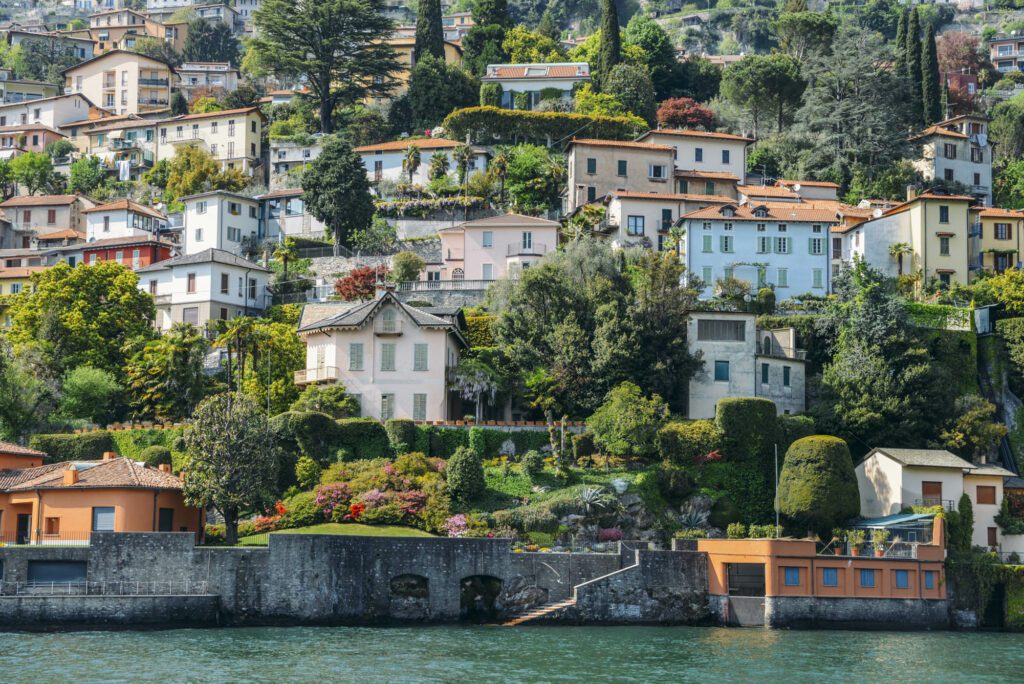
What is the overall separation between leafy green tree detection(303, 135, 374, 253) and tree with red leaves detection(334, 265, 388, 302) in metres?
9.02

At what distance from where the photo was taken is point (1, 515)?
202 ft

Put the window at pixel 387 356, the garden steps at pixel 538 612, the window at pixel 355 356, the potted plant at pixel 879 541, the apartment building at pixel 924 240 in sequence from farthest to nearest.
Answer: the apartment building at pixel 924 240
the window at pixel 355 356
the window at pixel 387 356
the potted plant at pixel 879 541
the garden steps at pixel 538 612

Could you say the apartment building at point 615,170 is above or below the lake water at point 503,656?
above

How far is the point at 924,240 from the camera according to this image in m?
87.1

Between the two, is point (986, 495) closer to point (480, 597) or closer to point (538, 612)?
point (538, 612)

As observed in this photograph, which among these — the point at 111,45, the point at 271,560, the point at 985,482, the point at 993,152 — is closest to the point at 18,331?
the point at 271,560

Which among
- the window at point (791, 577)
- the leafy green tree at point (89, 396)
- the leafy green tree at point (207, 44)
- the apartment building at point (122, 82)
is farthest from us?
the leafy green tree at point (207, 44)

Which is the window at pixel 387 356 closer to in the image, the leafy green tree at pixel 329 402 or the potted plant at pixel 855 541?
the leafy green tree at pixel 329 402

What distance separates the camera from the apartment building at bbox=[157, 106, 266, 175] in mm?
120250

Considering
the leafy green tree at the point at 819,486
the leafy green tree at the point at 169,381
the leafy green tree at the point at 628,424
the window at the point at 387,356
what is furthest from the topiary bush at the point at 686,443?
the leafy green tree at the point at 169,381

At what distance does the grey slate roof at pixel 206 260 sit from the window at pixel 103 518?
101 feet

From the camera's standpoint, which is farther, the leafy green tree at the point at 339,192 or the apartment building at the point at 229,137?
the apartment building at the point at 229,137

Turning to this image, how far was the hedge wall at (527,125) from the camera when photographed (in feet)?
A: 353

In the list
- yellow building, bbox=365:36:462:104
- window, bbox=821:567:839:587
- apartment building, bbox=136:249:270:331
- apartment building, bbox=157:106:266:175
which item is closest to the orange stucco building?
apartment building, bbox=136:249:270:331
